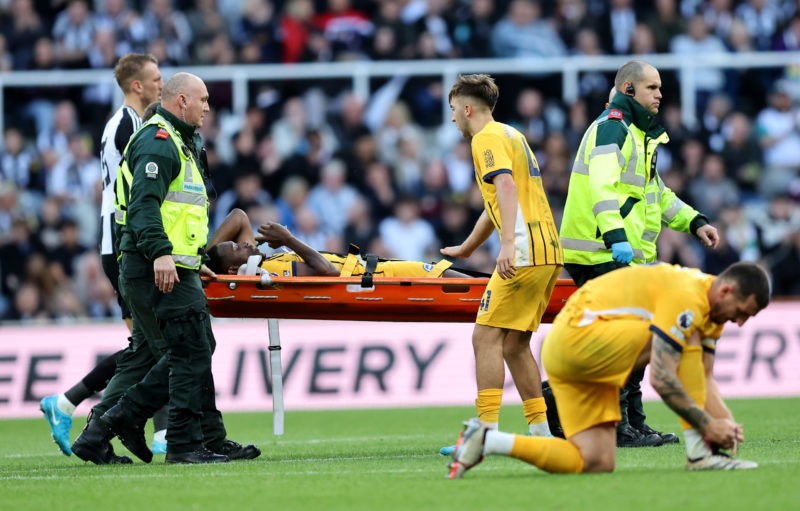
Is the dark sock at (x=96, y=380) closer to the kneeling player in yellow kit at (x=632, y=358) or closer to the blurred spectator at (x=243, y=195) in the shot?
the kneeling player in yellow kit at (x=632, y=358)

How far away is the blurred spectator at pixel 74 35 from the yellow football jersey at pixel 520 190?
11.2 m

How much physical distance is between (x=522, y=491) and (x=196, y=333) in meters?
2.62

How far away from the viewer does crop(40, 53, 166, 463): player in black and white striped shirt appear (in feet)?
31.9

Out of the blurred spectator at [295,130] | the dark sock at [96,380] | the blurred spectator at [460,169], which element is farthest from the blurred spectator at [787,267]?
the dark sock at [96,380]

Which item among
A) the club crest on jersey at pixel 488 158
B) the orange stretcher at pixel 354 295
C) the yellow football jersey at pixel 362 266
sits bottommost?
the orange stretcher at pixel 354 295

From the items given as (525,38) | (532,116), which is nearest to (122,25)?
(525,38)

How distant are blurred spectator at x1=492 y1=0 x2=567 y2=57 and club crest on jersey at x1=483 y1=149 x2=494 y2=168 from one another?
1028 cm

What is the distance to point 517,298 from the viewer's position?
8586 millimetres

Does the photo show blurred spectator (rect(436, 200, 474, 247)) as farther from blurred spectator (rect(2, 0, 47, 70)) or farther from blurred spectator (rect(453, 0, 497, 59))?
blurred spectator (rect(2, 0, 47, 70))

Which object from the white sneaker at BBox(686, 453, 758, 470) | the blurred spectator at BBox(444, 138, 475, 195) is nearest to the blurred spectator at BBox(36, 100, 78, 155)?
the blurred spectator at BBox(444, 138, 475, 195)

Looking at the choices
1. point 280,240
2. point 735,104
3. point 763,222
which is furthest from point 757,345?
point 280,240

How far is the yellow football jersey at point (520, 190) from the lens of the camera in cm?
850

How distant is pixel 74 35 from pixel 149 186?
37.2ft

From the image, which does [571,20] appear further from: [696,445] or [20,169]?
[696,445]
